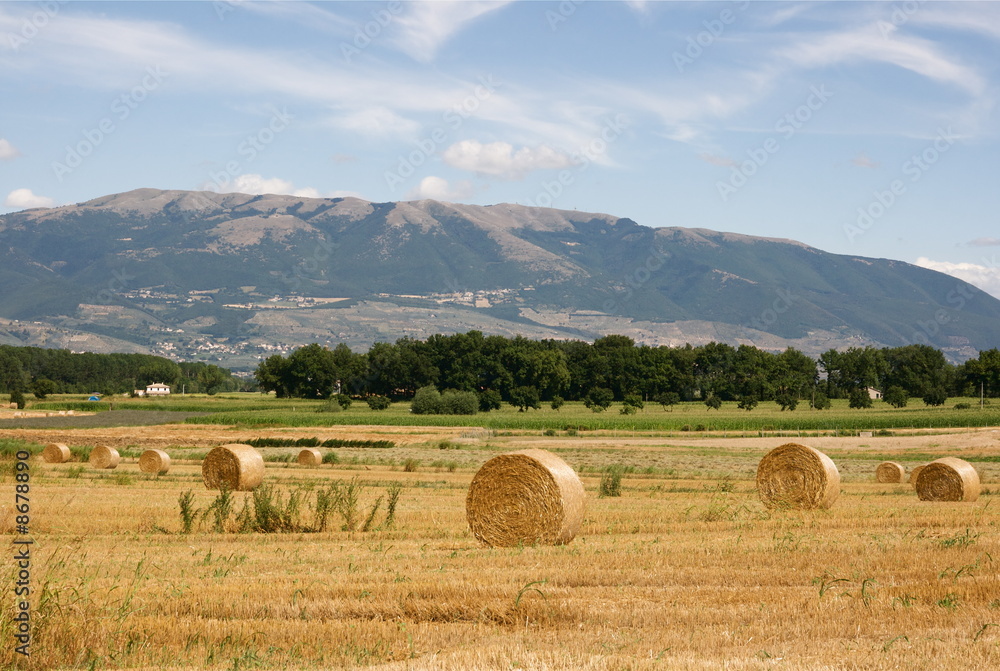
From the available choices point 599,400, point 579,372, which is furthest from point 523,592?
point 579,372

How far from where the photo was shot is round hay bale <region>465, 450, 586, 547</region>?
16359mm

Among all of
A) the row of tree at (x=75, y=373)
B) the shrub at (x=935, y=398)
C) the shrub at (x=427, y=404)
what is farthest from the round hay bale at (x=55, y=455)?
the row of tree at (x=75, y=373)

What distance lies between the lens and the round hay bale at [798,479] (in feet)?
74.8

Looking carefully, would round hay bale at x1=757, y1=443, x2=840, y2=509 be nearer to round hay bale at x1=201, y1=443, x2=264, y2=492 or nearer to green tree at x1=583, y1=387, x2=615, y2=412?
round hay bale at x1=201, y1=443, x2=264, y2=492

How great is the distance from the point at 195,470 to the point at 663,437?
3800 centimetres

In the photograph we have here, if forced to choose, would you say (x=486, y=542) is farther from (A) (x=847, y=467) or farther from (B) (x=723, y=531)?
(A) (x=847, y=467)

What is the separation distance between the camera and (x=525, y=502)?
1672 centimetres

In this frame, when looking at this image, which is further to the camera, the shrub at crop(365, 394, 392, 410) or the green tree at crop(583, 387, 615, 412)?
the shrub at crop(365, 394, 392, 410)

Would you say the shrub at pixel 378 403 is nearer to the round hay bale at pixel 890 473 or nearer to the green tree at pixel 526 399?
the green tree at pixel 526 399

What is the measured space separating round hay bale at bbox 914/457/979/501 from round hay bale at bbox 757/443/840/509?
13.9 ft

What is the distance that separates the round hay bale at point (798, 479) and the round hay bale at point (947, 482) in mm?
4228

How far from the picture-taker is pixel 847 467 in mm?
39938

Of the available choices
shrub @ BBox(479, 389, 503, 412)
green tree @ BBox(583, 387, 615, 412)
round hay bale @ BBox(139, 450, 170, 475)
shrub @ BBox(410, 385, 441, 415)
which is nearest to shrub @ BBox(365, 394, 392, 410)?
shrub @ BBox(479, 389, 503, 412)

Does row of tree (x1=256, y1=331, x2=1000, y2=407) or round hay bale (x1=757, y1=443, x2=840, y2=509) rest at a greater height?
row of tree (x1=256, y1=331, x2=1000, y2=407)
